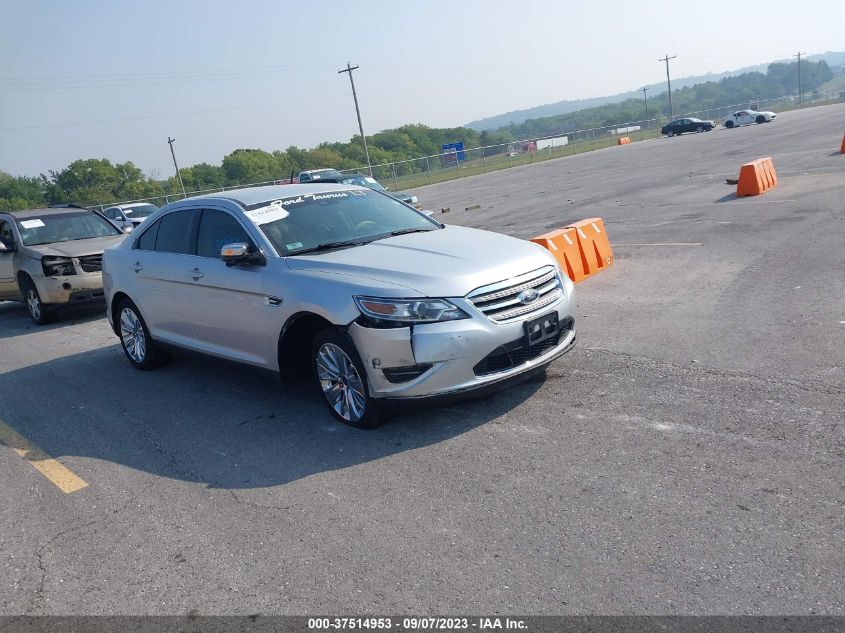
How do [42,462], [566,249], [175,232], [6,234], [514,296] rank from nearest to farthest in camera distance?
[514,296]
[42,462]
[175,232]
[566,249]
[6,234]

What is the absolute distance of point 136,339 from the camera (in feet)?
26.8

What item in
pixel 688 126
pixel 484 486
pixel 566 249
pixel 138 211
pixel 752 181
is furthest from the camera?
pixel 688 126

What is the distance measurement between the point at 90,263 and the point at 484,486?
9101 millimetres

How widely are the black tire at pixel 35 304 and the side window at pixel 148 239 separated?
4.57 meters

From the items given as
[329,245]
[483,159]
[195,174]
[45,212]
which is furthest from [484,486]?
[195,174]

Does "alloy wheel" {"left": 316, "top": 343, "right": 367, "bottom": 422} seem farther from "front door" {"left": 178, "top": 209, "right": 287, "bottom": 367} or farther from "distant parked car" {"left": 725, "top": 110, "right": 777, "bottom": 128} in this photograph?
"distant parked car" {"left": 725, "top": 110, "right": 777, "bottom": 128}

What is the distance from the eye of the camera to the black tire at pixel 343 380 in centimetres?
536

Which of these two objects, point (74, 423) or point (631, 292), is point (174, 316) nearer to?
point (74, 423)

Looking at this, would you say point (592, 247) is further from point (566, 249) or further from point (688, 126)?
point (688, 126)

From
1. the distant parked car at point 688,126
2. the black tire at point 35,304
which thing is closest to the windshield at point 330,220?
the black tire at point 35,304

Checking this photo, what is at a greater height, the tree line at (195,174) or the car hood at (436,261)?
the tree line at (195,174)

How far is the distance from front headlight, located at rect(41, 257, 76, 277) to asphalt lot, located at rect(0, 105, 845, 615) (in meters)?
3.57

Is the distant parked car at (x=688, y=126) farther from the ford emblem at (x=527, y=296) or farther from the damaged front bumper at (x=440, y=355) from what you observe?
the damaged front bumper at (x=440, y=355)

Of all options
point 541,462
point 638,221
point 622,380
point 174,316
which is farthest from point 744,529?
point 638,221
